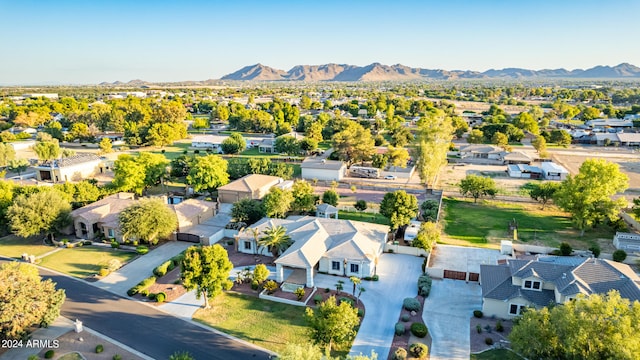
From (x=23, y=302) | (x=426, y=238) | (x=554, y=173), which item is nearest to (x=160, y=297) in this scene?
(x=23, y=302)

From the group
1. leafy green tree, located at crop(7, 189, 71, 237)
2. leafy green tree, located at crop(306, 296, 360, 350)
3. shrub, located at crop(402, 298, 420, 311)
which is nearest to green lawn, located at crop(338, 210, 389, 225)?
shrub, located at crop(402, 298, 420, 311)

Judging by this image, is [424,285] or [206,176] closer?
[424,285]

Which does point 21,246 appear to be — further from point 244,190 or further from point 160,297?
point 244,190

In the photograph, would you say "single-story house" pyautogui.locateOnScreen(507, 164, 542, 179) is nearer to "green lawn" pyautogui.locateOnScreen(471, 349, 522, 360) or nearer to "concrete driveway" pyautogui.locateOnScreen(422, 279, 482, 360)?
"concrete driveway" pyautogui.locateOnScreen(422, 279, 482, 360)

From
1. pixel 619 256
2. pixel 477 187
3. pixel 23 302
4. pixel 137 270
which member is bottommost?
pixel 137 270

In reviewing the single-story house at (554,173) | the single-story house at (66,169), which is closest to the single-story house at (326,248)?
the single-story house at (66,169)

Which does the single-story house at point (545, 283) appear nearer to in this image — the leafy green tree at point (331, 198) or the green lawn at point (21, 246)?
the leafy green tree at point (331, 198)
